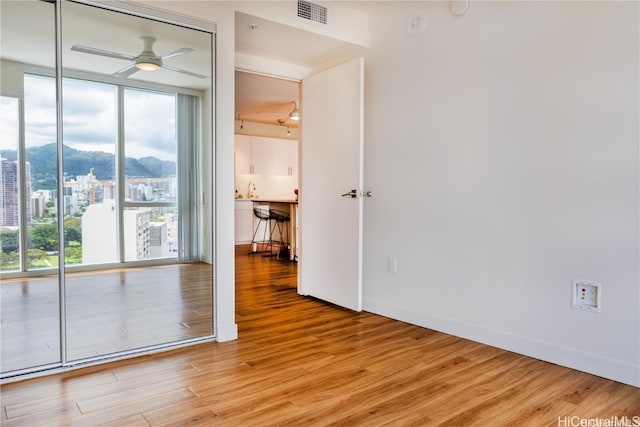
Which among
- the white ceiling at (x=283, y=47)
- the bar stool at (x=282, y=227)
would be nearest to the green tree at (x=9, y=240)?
the white ceiling at (x=283, y=47)

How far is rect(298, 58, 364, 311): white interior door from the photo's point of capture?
12.2ft

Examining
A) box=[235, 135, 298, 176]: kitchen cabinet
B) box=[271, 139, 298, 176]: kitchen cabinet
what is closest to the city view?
box=[235, 135, 298, 176]: kitchen cabinet

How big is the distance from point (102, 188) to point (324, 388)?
78.5 inches

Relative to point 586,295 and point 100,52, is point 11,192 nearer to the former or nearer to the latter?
point 100,52

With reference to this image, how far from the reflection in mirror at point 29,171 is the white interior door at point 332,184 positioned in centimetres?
223

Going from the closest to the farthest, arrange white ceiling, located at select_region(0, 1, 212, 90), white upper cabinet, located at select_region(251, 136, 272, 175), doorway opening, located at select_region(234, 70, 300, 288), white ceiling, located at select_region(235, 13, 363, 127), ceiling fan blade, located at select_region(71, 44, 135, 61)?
1. white ceiling, located at select_region(0, 1, 212, 90)
2. ceiling fan blade, located at select_region(71, 44, 135, 61)
3. white ceiling, located at select_region(235, 13, 363, 127)
4. doorway opening, located at select_region(234, 70, 300, 288)
5. white upper cabinet, located at select_region(251, 136, 272, 175)

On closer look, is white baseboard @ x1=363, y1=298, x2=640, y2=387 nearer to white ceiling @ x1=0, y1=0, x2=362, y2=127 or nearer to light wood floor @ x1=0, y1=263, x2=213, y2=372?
light wood floor @ x1=0, y1=263, x2=213, y2=372

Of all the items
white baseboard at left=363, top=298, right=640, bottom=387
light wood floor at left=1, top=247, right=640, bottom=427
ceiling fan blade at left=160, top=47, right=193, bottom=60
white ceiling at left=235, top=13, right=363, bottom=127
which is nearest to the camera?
light wood floor at left=1, top=247, right=640, bottom=427

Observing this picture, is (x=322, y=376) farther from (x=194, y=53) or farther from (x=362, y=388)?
(x=194, y=53)

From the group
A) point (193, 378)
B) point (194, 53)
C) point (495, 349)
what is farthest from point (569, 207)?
point (194, 53)

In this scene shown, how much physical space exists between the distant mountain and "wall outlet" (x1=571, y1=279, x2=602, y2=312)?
9.10 ft

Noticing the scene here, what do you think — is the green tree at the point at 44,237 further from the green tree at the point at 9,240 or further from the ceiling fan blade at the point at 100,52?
the ceiling fan blade at the point at 100,52

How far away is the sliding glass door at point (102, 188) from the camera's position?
8.41 ft

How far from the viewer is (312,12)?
3365 mm
